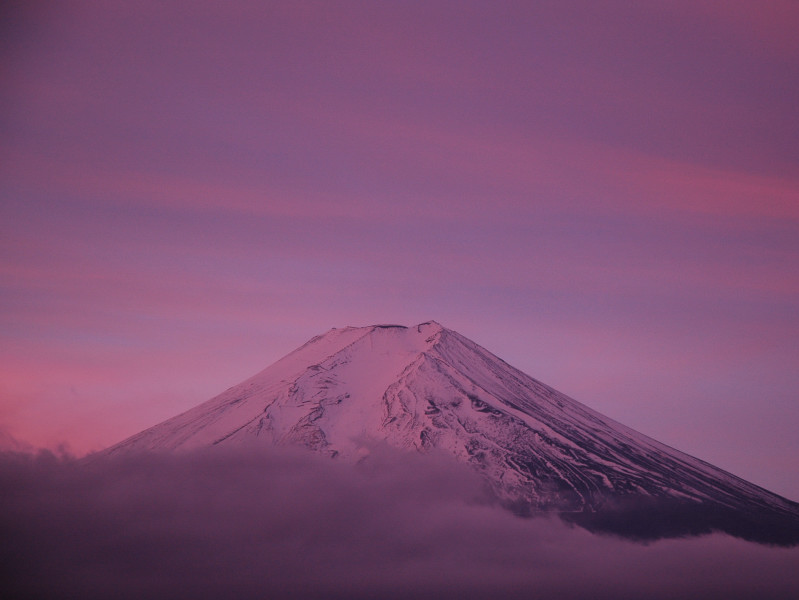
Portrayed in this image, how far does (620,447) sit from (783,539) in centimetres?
3351

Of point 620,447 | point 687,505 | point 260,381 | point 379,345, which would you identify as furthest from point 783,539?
point 260,381

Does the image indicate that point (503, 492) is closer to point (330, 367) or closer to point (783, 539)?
point (330, 367)

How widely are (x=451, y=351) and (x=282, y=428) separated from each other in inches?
1410

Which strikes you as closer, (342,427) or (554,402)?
(342,427)

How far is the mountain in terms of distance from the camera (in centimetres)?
17988

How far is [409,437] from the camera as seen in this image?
584 ft

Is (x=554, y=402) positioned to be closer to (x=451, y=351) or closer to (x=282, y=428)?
(x=451, y=351)

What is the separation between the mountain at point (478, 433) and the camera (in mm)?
179875

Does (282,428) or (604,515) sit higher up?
(282,428)

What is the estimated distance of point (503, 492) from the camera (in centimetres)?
17962

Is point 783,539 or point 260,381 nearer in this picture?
point 783,539

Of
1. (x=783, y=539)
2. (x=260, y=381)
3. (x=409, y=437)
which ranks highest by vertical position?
(x=260, y=381)

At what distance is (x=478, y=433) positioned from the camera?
180 m

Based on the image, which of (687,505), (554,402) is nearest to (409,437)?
(554,402)
